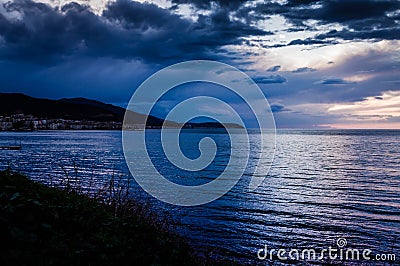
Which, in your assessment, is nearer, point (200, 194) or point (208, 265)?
point (208, 265)

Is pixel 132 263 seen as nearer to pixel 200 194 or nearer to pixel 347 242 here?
pixel 347 242

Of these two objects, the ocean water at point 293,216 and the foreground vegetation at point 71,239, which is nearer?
the foreground vegetation at point 71,239

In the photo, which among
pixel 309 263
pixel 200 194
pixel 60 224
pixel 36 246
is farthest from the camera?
pixel 200 194

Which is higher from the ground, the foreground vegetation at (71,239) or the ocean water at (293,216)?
the foreground vegetation at (71,239)

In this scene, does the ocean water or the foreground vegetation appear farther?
the ocean water

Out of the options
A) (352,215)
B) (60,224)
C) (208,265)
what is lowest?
(352,215)

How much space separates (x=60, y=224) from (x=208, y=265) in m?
4.60

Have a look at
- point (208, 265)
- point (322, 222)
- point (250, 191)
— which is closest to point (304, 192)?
point (250, 191)

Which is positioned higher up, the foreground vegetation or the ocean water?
the foreground vegetation

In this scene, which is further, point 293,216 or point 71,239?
point 293,216

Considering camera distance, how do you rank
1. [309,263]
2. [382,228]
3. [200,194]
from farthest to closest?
[200,194]
[382,228]
[309,263]

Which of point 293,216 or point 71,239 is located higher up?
point 71,239

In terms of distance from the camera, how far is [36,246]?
779 cm

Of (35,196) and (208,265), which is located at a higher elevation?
(35,196)
